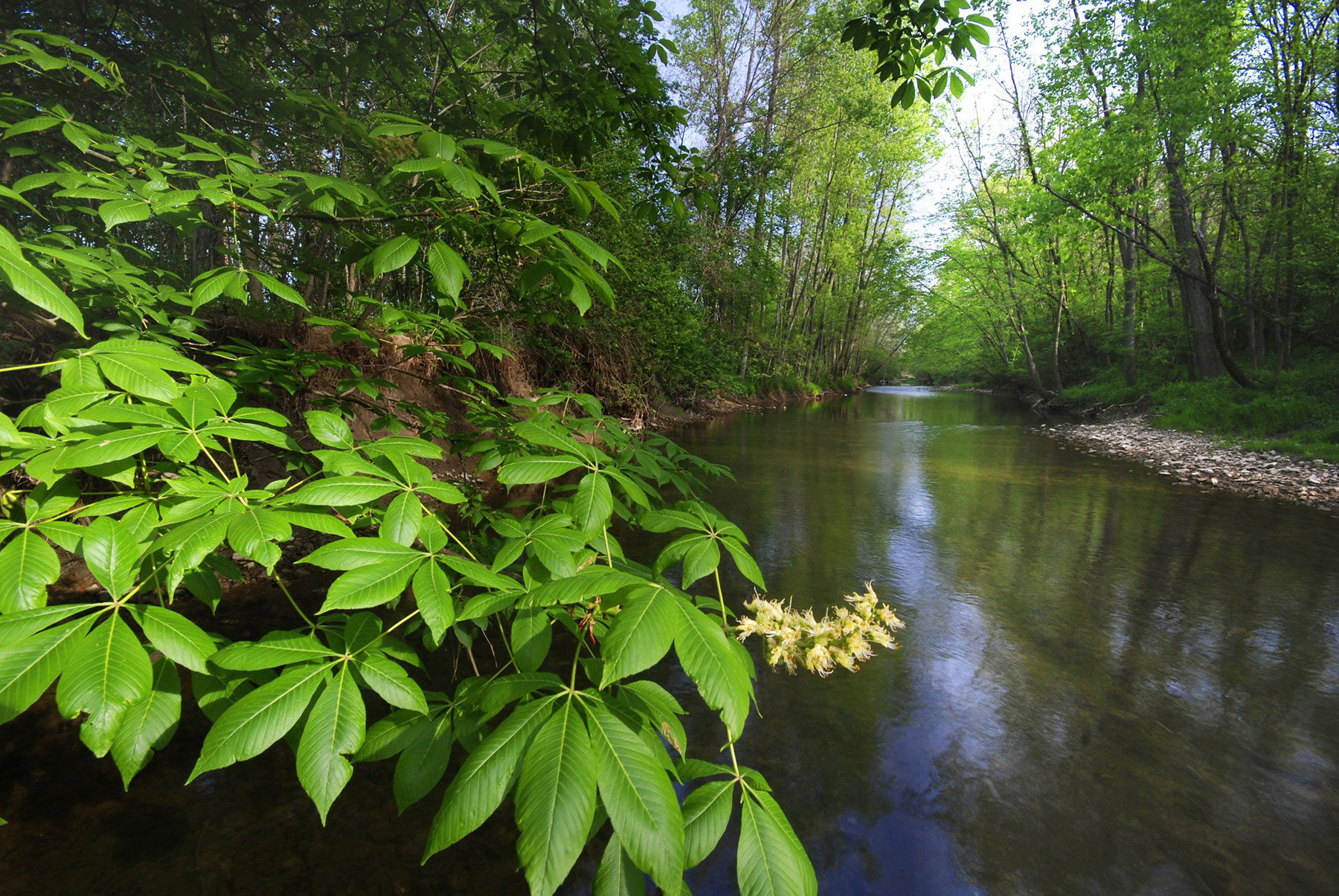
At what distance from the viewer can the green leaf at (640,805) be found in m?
0.72

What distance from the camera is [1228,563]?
461cm

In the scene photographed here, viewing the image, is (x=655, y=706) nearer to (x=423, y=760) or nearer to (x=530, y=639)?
(x=530, y=639)

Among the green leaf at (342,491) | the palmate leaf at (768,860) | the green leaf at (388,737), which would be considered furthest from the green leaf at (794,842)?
the green leaf at (342,491)

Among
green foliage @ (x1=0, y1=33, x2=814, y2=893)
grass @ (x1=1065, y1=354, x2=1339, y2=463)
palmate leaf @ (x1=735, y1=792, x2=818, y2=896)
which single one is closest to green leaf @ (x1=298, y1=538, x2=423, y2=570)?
green foliage @ (x1=0, y1=33, x2=814, y2=893)

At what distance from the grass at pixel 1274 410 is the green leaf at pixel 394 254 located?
11.7 m

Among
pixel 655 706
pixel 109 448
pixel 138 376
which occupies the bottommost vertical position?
pixel 655 706

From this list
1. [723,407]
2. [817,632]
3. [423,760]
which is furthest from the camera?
[723,407]

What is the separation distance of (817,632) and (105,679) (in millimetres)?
1659

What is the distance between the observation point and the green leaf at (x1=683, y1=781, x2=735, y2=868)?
0.89m

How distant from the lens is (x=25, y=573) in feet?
2.84

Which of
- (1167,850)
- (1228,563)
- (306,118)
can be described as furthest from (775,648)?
(1228,563)

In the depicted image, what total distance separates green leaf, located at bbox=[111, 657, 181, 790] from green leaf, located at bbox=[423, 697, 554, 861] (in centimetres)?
43

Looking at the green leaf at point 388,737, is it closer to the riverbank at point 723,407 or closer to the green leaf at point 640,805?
the green leaf at point 640,805

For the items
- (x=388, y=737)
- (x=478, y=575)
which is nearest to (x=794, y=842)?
(x=478, y=575)
